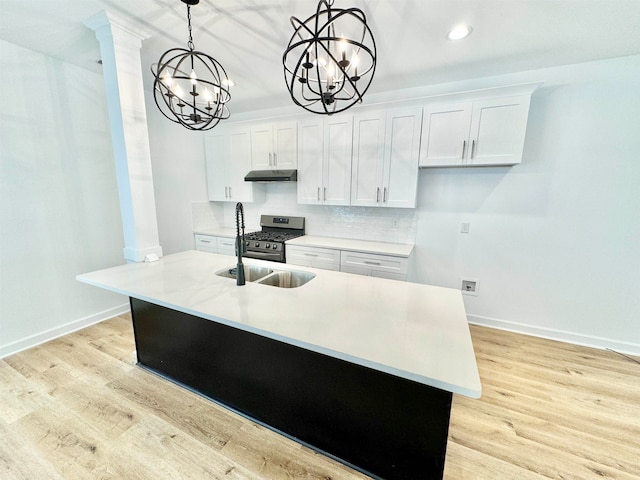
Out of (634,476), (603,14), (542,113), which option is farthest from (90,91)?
(634,476)

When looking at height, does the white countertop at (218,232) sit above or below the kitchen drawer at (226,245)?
above

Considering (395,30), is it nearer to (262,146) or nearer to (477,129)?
(477,129)

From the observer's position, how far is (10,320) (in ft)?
7.81

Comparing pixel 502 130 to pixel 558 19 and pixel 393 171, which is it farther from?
pixel 393 171

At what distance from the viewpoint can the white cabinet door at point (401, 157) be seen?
2.73 metres

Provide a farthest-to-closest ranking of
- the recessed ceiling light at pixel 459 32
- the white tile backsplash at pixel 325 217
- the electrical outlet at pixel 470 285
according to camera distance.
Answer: the white tile backsplash at pixel 325 217 < the electrical outlet at pixel 470 285 < the recessed ceiling light at pixel 459 32

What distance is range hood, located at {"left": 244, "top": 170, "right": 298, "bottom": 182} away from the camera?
330cm

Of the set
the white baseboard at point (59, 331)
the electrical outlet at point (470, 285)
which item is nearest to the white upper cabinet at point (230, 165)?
the white baseboard at point (59, 331)

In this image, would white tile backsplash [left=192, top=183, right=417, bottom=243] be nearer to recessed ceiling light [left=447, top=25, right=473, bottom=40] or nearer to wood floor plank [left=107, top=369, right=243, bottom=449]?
recessed ceiling light [left=447, top=25, right=473, bottom=40]

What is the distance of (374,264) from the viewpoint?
289 cm

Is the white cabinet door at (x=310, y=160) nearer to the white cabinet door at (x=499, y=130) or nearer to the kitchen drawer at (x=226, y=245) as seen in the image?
the kitchen drawer at (x=226, y=245)

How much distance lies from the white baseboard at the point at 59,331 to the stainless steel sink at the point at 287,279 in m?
2.34

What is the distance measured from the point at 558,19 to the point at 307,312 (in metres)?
2.49

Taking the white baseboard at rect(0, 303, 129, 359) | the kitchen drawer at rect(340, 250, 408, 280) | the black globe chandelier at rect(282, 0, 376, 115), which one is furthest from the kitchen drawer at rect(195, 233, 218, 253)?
the black globe chandelier at rect(282, 0, 376, 115)
